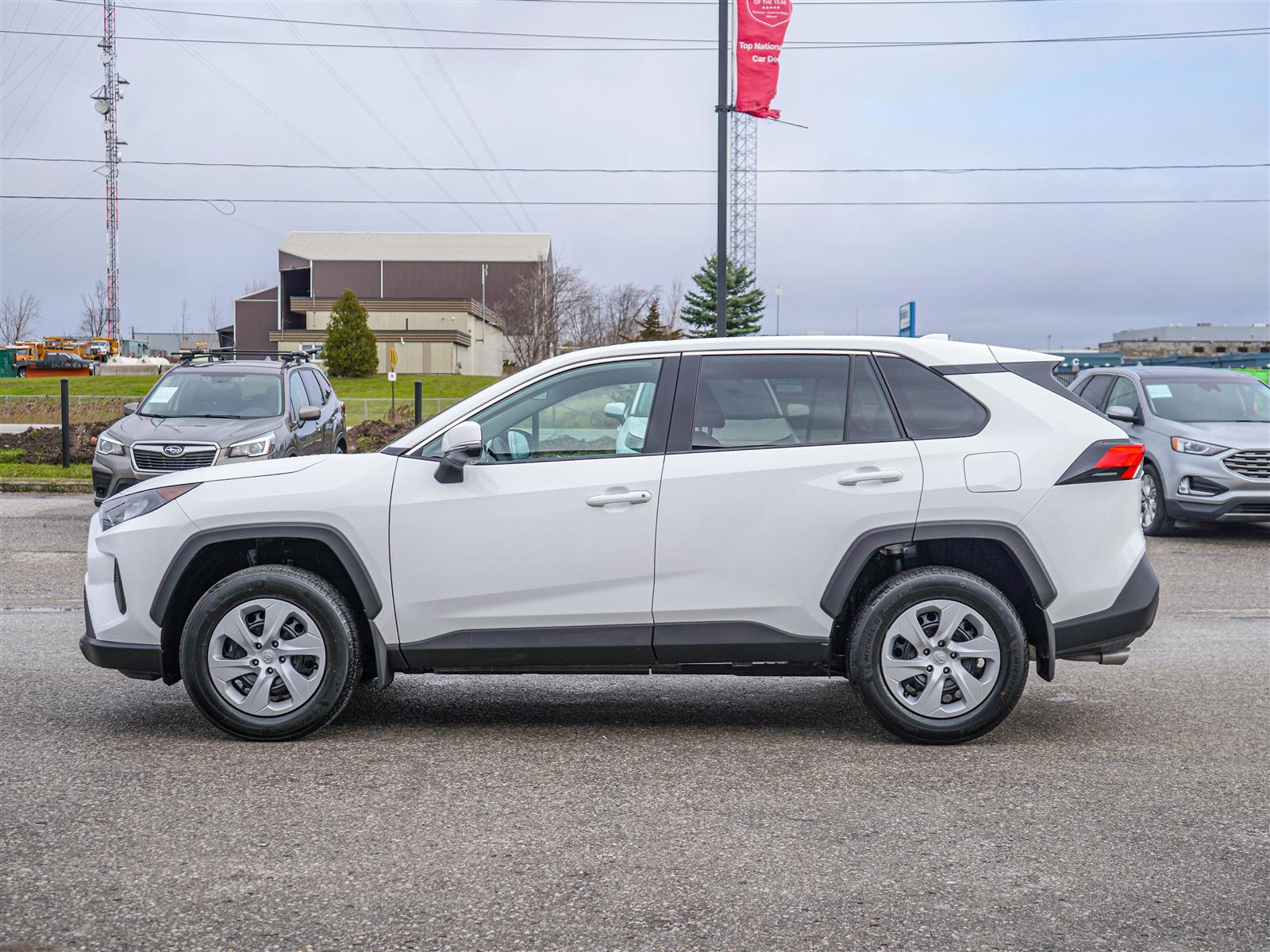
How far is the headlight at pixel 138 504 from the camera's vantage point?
5.36m

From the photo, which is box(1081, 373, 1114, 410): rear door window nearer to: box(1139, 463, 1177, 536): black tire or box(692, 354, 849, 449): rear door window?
box(1139, 463, 1177, 536): black tire

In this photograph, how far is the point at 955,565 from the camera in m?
5.43

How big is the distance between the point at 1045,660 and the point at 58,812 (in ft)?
13.2

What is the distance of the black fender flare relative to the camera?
521 centimetres

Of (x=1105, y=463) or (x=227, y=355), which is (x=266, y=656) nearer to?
(x=1105, y=463)

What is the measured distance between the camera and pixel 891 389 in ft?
17.9

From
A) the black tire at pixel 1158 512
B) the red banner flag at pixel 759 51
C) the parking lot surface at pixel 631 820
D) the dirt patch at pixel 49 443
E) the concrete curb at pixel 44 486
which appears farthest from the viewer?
the dirt patch at pixel 49 443

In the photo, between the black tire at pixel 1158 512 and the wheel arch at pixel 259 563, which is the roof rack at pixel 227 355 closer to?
the wheel arch at pixel 259 563

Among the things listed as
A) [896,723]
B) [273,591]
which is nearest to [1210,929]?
[896,723]

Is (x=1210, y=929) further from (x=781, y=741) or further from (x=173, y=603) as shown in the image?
(x=173, y=603)

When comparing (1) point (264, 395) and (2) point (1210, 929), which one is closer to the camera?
(2) point (1210, 929)

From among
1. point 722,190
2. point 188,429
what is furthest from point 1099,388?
point 188,429

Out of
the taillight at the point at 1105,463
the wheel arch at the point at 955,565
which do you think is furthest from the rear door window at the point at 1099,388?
the wheel arch at the point at 955,565

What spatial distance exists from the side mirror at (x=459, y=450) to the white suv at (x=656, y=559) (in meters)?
0.01
